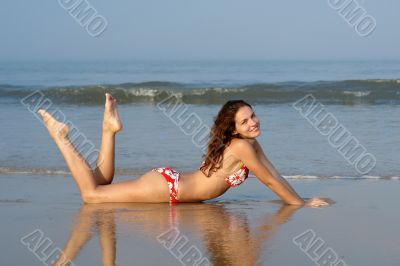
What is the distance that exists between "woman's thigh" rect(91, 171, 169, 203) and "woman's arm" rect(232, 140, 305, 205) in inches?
28.8

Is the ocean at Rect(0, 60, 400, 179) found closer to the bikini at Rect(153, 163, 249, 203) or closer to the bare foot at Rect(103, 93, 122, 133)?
the bikini at Rect(153, 163, 249, 203)

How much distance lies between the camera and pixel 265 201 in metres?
6.66

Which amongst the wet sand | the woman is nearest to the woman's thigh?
the woman

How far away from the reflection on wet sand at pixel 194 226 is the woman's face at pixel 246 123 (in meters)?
0.64

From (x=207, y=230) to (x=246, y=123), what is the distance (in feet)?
3.83

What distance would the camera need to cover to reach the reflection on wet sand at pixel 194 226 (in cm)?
470

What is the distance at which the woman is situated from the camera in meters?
6.23

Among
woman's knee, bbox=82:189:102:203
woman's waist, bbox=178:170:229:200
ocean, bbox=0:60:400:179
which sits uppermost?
ocean, bbox=0:60:400:179

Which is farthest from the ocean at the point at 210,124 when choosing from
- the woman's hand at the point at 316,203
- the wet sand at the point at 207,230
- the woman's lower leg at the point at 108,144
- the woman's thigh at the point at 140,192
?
the woman's thigh at the point at 140,192

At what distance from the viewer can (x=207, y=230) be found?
5391 millimetres

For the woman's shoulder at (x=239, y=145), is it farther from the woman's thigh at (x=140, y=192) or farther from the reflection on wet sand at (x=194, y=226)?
the woman's thigh at (x=140, y=192)

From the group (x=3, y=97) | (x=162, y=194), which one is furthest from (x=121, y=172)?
(x=3, y=97)

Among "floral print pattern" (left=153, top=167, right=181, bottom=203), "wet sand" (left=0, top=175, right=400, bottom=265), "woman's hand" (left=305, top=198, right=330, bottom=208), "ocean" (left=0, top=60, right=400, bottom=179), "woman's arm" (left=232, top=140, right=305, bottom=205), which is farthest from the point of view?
"ocean" (left=0, top=60, right=400, bottom=179)

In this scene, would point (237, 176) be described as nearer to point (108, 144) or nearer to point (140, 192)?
point (140, 192)
